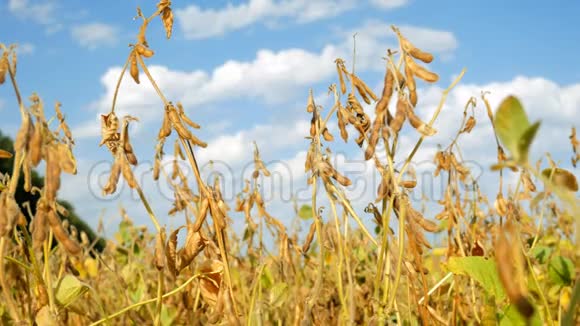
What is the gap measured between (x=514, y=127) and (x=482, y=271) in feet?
2.08

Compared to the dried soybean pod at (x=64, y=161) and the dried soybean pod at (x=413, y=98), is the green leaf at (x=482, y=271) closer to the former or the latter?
the dried soybean pod at (x=413, y=98)

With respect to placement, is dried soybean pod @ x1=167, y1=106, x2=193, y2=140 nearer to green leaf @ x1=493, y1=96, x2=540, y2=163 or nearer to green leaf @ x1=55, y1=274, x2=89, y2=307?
green leaf @ x1=55, y1=274, x2=89, y2=307

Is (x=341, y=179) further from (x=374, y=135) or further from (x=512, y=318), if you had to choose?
(x=512, y=318)

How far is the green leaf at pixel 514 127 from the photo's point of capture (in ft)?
1.34

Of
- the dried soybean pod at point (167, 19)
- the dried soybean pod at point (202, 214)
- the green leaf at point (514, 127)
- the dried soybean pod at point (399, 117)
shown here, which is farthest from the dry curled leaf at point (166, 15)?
the green leaf at point (514, 127)

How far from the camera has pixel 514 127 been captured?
0.41 metres

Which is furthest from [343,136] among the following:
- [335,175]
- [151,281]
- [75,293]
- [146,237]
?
[146,237]

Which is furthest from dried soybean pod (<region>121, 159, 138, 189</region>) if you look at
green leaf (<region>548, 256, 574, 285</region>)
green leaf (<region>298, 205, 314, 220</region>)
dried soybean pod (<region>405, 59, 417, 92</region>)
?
green leaf (<region>298, 205, 314, 220</region>)

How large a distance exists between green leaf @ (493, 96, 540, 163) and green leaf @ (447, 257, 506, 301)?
612 millimetres

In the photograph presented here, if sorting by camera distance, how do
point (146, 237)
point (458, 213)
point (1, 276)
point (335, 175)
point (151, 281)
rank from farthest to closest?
point (146, 237) → point (151, 281) → point (458, 213) → point (335, 175) → point (1, 276)

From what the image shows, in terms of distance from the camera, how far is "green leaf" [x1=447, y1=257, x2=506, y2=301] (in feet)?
3.25

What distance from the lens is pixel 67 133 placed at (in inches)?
39.3

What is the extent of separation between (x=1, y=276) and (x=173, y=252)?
210mm

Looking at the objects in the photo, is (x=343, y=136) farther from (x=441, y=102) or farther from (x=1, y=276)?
(x=1, y=276)
